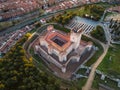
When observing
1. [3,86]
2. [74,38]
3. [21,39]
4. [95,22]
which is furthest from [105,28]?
[3,86]

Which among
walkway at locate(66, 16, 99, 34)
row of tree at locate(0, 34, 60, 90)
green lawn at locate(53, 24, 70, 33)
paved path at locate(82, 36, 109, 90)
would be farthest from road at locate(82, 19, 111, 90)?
green lawn at locate(53, 24, 70, 33)

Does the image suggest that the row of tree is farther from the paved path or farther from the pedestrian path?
the pedestrian path

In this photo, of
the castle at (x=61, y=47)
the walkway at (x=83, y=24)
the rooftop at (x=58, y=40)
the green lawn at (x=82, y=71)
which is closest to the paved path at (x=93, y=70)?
the green lawn at (x=82, y=71)

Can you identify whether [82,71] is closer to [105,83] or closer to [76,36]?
[105,83]

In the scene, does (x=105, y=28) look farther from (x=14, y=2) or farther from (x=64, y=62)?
(x=14, y=2)

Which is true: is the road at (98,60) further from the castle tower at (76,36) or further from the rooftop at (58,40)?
the rooftop at (58,40)

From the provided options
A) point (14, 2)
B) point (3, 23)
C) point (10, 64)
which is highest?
point (14, 2)
